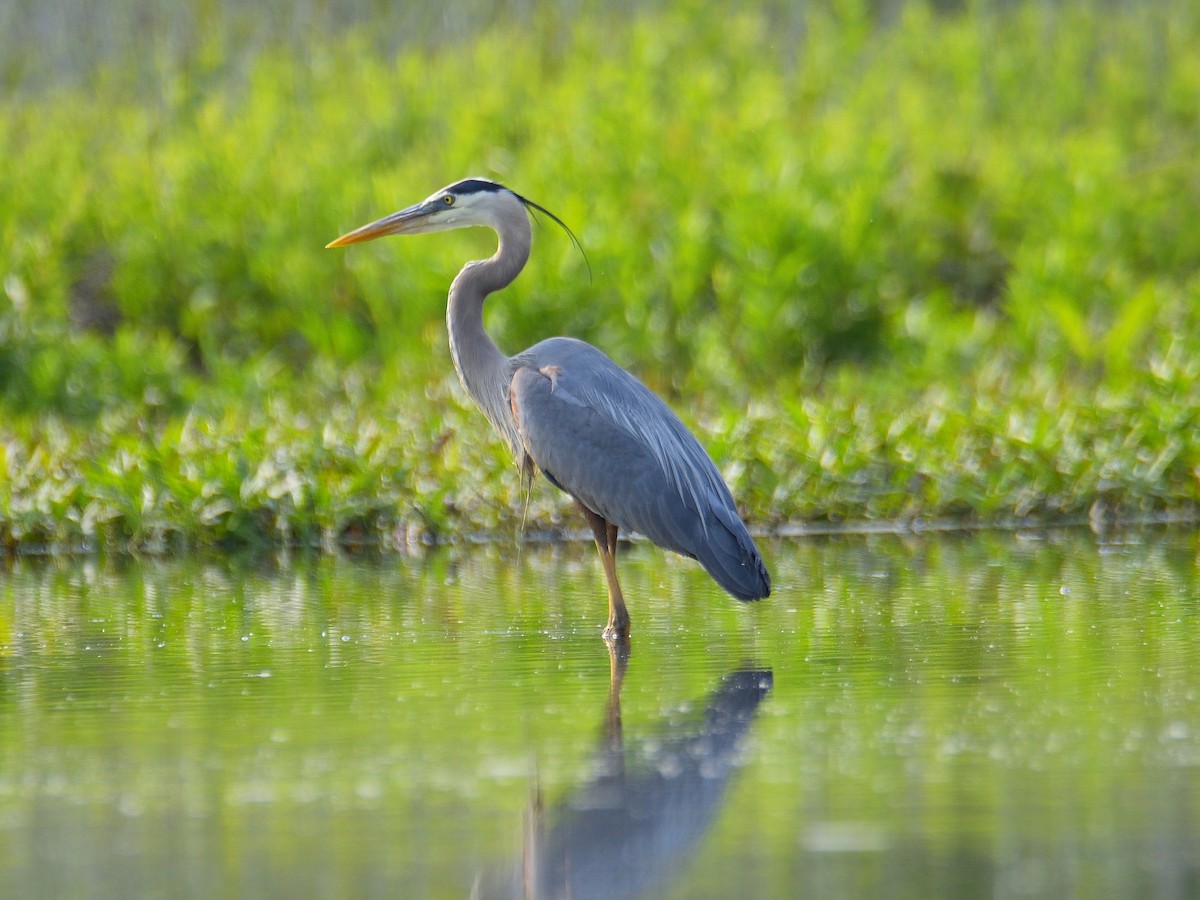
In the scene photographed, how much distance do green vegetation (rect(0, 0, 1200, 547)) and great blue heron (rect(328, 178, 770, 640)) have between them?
2.52m

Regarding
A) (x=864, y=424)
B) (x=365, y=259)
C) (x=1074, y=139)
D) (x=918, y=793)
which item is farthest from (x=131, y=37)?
(x=918, y=793)

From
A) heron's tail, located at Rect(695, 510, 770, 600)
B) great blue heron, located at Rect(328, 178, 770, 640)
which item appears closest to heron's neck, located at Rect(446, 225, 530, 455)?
great blue heron, located at Rect(328, 178, 770, 640)

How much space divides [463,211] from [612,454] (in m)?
1.43

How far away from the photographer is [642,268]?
44.0 feet

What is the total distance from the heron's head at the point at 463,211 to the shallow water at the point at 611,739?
4.78ft

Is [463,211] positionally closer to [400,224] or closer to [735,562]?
[400,224]

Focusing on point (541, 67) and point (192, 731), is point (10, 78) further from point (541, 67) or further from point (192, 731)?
point (192, 731)

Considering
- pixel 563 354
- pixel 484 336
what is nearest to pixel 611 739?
pixel 563 354

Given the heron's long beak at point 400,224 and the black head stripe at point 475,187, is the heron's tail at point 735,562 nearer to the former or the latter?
the black head stripe at point 475,187

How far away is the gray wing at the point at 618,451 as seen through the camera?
696 centimetres

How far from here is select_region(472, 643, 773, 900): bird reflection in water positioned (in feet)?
12.2

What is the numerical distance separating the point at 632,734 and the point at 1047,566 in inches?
145

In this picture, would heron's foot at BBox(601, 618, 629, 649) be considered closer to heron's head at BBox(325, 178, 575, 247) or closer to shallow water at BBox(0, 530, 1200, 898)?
shallow water at BBox(0, 530, 1200, 898)

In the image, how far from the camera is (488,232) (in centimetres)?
1434
